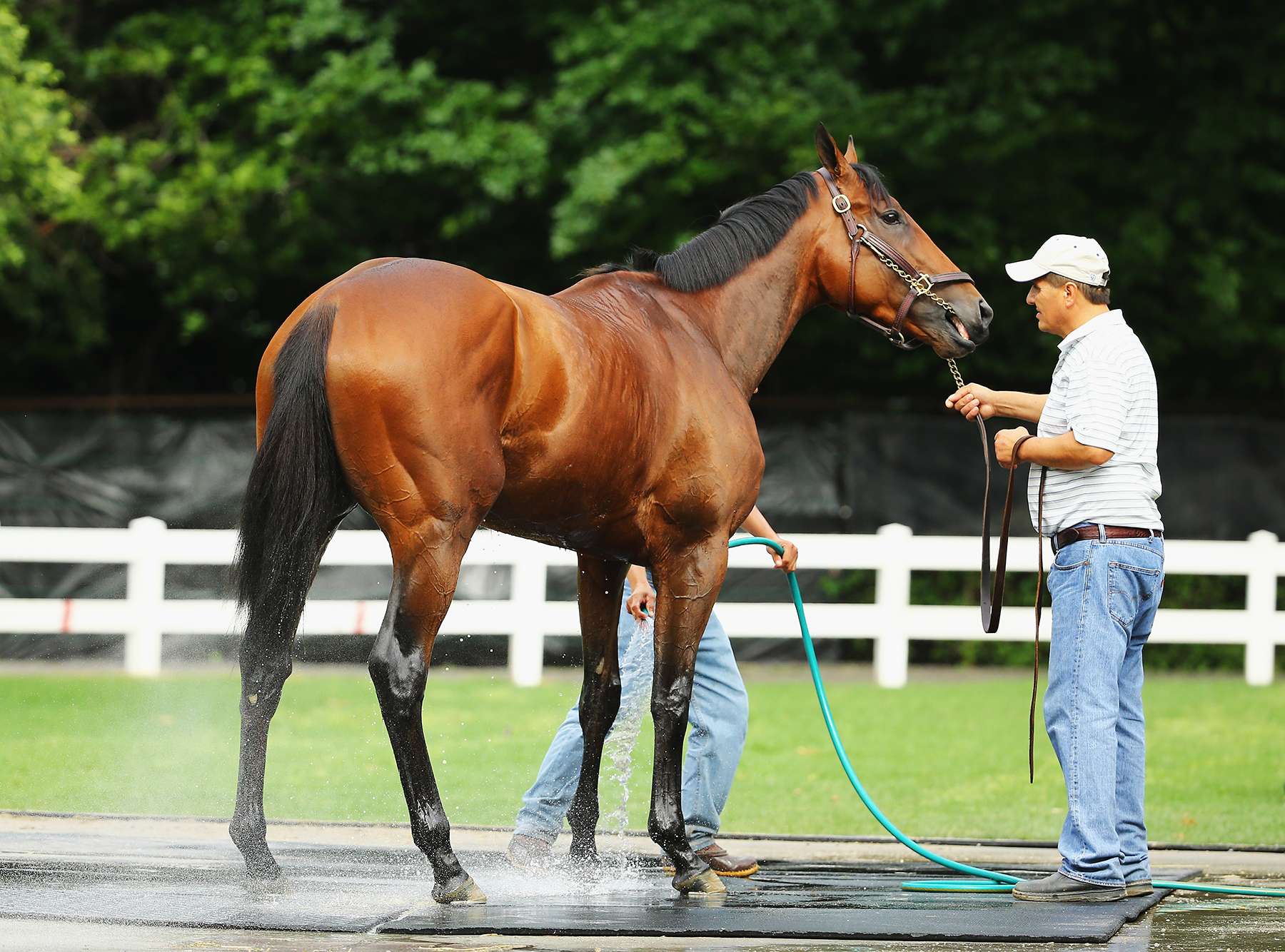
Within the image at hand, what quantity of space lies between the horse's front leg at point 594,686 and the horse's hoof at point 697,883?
1.49 feet

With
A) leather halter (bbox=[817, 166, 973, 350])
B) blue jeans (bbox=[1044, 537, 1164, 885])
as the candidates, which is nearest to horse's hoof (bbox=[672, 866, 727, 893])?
blue jeans (bbox=[1044, 537, 1164, 885])

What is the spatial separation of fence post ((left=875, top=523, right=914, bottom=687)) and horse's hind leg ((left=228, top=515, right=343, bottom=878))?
7.15 meters

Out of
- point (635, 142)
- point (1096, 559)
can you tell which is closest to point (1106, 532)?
point (1096, 559)

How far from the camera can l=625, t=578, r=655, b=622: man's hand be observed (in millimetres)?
5828

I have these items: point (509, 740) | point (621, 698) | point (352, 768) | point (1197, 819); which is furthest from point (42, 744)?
point (1197, 819)

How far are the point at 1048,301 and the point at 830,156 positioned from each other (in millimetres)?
969

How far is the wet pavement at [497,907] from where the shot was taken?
14.1 ft

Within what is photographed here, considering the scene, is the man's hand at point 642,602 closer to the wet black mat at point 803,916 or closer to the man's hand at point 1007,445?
the wet black mat at point 803,916

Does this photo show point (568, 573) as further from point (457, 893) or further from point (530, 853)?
point (457, 893)

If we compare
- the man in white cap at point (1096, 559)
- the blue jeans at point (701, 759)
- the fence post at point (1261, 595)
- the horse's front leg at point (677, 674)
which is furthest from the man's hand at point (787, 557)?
the fence post at point (1261, 595)

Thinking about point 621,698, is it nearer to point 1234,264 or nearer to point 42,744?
point 42,744

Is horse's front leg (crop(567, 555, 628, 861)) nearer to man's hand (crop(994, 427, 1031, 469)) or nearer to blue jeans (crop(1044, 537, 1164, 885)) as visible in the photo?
man's hand (crop(994, 427, 1031, 469))

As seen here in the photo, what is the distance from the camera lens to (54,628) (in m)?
10.4

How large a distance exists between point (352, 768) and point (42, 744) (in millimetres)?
1740
